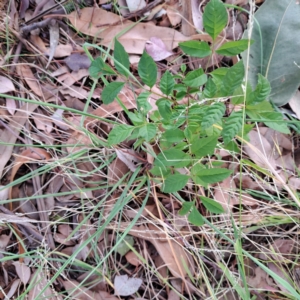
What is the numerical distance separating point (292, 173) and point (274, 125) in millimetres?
384

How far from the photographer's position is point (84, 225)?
1.11 meters

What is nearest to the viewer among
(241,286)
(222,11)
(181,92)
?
(222,11)

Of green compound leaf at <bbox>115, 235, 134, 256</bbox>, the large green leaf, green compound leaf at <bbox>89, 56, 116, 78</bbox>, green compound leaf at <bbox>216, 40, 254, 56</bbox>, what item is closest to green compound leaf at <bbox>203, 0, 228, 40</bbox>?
green compound leaf at <bbox>216, 40, 254, 56</bbox>

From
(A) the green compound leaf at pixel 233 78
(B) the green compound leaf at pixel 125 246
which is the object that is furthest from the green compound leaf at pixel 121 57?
(B) the green compound leaf at pixel 125 246

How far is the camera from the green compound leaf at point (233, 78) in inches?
26.9

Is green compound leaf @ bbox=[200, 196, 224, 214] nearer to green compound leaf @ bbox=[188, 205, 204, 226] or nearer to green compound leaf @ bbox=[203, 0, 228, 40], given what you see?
green compound leaf @ bbox=[188, 205, 204, 226]

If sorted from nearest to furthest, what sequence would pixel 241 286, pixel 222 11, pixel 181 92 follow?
pixel 222 11, pixel 181 92, pixel 241 286

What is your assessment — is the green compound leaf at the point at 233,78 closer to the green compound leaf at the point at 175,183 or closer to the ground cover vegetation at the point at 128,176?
the green compound leaf at the point at 175,183

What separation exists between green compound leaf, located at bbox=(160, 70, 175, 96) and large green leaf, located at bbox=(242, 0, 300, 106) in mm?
409

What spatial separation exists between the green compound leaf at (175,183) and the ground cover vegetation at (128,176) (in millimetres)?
171

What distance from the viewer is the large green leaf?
3.60ft

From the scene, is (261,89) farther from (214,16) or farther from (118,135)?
(118,135)

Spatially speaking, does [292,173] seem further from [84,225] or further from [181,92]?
[84,225]

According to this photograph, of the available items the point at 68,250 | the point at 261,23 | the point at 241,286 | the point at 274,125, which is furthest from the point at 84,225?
the point at 261,23
